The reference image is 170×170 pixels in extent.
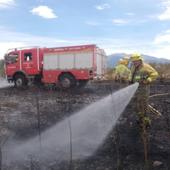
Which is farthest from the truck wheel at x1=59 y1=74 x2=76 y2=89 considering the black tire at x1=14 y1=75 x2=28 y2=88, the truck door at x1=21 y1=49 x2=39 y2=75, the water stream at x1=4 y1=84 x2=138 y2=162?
the water stream at x1=4 y1=84 x2=138 y2=162

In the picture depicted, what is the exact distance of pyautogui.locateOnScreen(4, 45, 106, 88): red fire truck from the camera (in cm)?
2153

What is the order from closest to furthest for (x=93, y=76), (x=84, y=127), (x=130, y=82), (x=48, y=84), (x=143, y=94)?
(x=143, y=94) → (x=130, y=82) → (x=84, y=127) → (x=93, y=76) → (x=48, y=84)

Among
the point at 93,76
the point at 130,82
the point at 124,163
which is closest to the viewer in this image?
the point at 124,163

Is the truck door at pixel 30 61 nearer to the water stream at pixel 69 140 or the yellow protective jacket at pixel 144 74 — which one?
the water stream at pixel 69 140

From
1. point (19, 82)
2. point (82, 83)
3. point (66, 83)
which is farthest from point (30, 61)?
point (82, 83)

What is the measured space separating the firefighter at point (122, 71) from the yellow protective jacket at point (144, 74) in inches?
5.9

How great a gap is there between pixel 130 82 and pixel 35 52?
44.3 feet

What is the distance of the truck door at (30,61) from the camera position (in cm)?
2275

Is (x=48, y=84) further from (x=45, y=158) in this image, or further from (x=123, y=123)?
(x=45, y=158)

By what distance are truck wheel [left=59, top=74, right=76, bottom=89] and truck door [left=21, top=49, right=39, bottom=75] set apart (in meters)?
1.88

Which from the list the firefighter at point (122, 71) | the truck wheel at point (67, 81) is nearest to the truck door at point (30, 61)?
the truck wheel at point (67, 81)

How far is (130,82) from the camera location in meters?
9.91

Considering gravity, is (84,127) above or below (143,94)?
below

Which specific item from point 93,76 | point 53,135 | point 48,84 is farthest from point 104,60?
point 53,135
